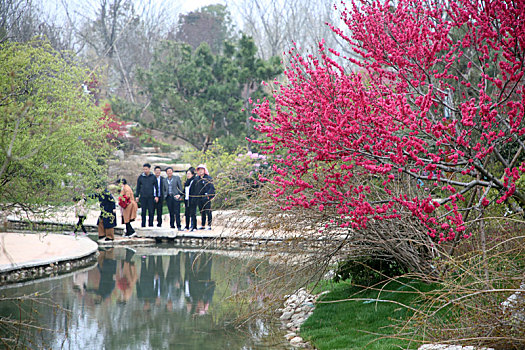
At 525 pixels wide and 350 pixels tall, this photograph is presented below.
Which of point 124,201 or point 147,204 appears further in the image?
point 147,204

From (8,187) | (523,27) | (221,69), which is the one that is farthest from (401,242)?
(221,69)

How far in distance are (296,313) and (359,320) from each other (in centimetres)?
143

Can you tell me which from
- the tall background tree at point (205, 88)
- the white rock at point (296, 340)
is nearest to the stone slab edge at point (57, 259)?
the white rock at point (296, 340)

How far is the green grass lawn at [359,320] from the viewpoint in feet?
18.1

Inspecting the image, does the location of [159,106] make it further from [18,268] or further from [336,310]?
[336,310]

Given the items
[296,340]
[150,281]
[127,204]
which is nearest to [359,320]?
[296,340]

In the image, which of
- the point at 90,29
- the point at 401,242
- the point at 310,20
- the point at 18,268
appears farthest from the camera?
the point at 90,29

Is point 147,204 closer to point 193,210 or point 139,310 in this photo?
point 193,210

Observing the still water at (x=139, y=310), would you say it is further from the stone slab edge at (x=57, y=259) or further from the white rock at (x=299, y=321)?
the stone slab edge at (x=57, y=259)

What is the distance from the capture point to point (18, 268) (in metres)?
9.52

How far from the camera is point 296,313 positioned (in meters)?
7.43

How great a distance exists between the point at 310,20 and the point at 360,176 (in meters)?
24.8

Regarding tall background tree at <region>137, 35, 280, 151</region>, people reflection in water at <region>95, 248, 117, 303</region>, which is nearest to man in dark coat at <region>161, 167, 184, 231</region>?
people reflection in water at <region>95, 248, 117, 303</region>

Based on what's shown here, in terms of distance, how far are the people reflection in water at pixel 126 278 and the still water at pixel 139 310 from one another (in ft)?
0.05
